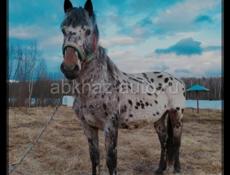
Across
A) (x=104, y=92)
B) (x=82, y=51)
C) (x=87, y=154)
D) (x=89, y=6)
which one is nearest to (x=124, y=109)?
(x=104, y=92)

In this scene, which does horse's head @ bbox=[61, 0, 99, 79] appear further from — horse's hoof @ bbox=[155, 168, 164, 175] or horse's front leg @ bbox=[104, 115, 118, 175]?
Answer: horse's hoof @ bbox=[155, 168, 164, 175]

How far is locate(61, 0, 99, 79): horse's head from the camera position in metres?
1.91

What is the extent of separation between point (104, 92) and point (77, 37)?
22.7 inches

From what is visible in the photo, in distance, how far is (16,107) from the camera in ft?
30.2

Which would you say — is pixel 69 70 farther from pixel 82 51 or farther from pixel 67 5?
pixel 67 5

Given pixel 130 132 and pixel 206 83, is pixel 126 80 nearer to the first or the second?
pixel 130 132

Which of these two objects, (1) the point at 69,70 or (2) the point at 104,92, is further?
(2) the point at 104,92

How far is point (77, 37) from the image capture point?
1973mm

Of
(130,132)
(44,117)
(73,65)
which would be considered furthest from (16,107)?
(73,65)

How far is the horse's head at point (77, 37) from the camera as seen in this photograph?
191 cm

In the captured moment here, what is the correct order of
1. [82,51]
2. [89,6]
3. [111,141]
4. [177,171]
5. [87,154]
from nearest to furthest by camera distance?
[82,51]
[89,6]
[111,141]
[177,171]
[87,154]

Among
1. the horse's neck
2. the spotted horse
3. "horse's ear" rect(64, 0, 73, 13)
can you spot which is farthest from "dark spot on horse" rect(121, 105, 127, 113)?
"horse's ear" rect(64, 0, 73, 13)
